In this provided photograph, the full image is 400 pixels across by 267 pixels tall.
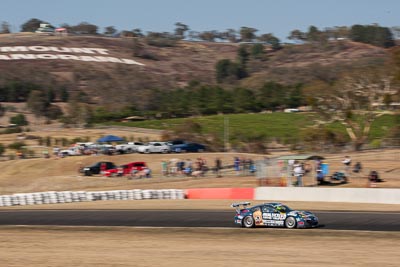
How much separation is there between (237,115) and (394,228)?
262 feet

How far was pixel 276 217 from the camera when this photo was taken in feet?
83.4

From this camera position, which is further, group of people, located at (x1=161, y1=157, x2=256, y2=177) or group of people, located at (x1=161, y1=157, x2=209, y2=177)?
group of people, located at (x1=161, y1=157, x2=209, y2=177)

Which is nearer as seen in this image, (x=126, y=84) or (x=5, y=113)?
(x=5, y=113)

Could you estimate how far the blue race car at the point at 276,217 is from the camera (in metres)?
25.2

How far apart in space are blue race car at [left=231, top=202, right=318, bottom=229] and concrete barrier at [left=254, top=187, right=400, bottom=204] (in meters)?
9.44

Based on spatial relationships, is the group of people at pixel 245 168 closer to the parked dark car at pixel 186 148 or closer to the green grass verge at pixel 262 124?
the parked dark car at pixel 186 148

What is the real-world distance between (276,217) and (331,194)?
10775 mm

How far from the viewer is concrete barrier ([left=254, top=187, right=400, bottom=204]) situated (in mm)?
33781

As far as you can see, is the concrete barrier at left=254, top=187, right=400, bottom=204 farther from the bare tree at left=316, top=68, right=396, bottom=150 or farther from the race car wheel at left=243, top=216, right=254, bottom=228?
the bare tree at left=316, top=68, right=396, bottom=150

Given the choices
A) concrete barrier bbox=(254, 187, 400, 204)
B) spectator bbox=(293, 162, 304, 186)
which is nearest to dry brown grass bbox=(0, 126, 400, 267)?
concrete barrier bbox=(254, 187, 400, 204)

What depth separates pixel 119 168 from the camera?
52.1 metres

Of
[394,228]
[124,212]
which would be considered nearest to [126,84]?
[124,212]

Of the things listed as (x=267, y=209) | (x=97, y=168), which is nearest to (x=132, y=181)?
(x=97, y=168)

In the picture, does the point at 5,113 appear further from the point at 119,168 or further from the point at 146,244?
the point at 146,244
